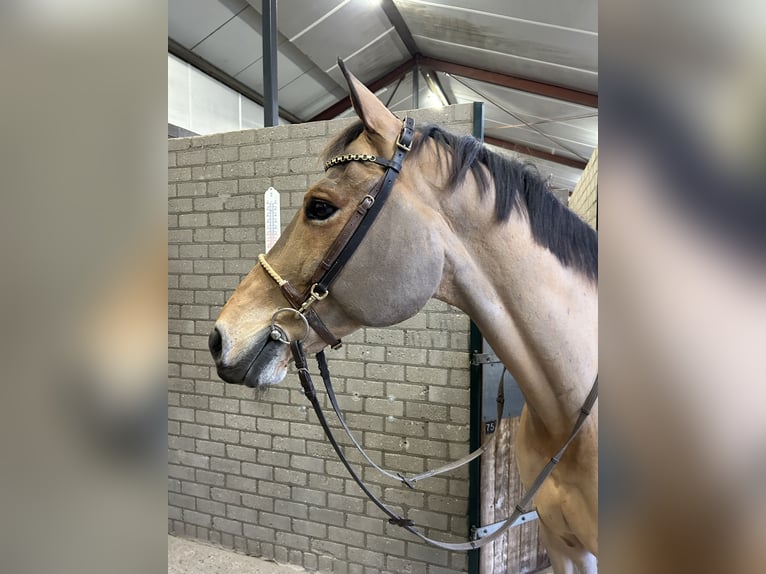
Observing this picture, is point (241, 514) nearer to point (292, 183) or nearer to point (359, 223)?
point (292, 183)

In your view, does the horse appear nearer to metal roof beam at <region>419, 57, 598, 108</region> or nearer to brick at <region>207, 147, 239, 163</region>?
brick at <region>207, 147, 239, 163</region>

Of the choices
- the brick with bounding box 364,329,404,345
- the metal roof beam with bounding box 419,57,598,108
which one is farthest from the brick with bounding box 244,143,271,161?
the metal roof beam with bounding box 419,57,598,108

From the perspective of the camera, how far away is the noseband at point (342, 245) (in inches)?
35.4

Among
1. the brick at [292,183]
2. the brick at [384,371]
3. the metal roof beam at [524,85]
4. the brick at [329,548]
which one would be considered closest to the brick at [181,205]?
the brick at [292,183]

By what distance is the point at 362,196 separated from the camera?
913 millimetres

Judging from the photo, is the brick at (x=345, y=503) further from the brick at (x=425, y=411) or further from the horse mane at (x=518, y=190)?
the horse mane at (x=518, y=190)

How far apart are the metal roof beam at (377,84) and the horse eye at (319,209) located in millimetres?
5818

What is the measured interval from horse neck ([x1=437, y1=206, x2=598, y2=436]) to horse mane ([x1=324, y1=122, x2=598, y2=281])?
1.1 inches

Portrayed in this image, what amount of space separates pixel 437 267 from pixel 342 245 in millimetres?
209
